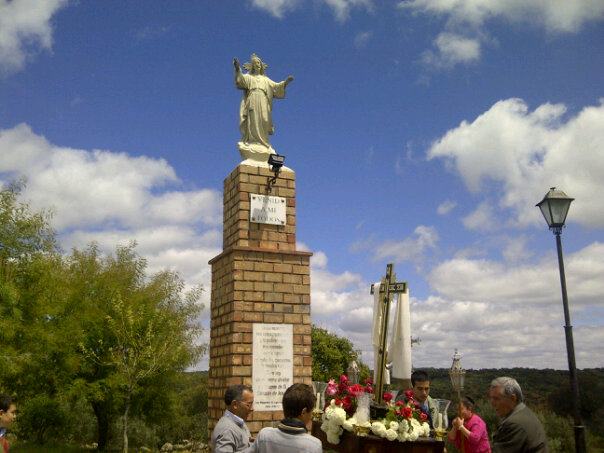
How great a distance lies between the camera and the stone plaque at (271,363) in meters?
6.96

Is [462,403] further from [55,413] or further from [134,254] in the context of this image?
[134,254]

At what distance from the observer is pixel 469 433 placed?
16.3 ft

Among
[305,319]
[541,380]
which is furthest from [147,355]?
[541,380]

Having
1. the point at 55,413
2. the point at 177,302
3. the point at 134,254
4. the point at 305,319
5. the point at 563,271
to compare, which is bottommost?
the point at 55,413

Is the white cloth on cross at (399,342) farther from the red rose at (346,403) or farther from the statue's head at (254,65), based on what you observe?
the statue's head at (254,65)

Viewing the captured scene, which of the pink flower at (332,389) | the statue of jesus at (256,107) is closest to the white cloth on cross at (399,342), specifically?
the pink flower at (332,389)

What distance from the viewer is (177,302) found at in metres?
24.9

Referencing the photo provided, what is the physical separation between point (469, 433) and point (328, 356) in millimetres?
29417

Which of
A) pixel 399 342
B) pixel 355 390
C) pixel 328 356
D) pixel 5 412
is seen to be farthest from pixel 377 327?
pixel 328 356

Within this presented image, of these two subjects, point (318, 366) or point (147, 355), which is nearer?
point (147, 355)

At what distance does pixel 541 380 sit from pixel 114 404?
20705 millimetres

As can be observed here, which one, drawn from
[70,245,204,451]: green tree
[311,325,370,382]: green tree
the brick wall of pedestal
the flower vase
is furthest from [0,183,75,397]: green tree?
[311,325,370,382]: green tree

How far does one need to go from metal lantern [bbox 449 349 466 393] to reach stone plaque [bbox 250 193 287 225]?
120 inches

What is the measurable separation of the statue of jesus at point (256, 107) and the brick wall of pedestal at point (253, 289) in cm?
43
